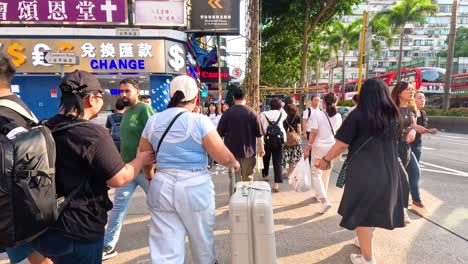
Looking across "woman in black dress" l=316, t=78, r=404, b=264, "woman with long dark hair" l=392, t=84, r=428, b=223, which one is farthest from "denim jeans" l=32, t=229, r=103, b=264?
"woman with long dark hair" l=392, t=84, r=428, b=223

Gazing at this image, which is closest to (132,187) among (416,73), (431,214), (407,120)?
(407,120)

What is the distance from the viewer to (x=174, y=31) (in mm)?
10672

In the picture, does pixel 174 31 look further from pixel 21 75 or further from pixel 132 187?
pixel 132 187

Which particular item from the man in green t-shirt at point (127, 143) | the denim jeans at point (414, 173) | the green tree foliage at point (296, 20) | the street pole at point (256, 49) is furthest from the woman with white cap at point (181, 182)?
the green tree foliage at point (296, 20)

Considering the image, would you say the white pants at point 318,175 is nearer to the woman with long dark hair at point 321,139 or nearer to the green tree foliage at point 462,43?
the woman with long dark hair at point 321,139

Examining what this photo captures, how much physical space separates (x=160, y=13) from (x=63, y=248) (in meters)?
9.95

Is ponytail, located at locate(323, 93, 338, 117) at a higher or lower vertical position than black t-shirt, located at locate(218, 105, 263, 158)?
higher

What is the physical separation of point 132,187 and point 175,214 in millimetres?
1355

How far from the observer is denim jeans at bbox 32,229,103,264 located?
180cm

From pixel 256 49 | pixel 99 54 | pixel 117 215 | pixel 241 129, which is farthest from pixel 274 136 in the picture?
pixel 99 54

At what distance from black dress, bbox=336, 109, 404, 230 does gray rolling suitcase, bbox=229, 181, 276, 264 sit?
1.14 metres

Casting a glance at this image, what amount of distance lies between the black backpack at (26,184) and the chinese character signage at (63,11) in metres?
9.95

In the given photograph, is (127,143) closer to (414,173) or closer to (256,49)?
(414,173)

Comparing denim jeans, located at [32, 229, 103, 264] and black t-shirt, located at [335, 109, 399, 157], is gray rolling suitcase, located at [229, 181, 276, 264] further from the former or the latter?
black t-shirt, located at [335, 109, 399, 157]
